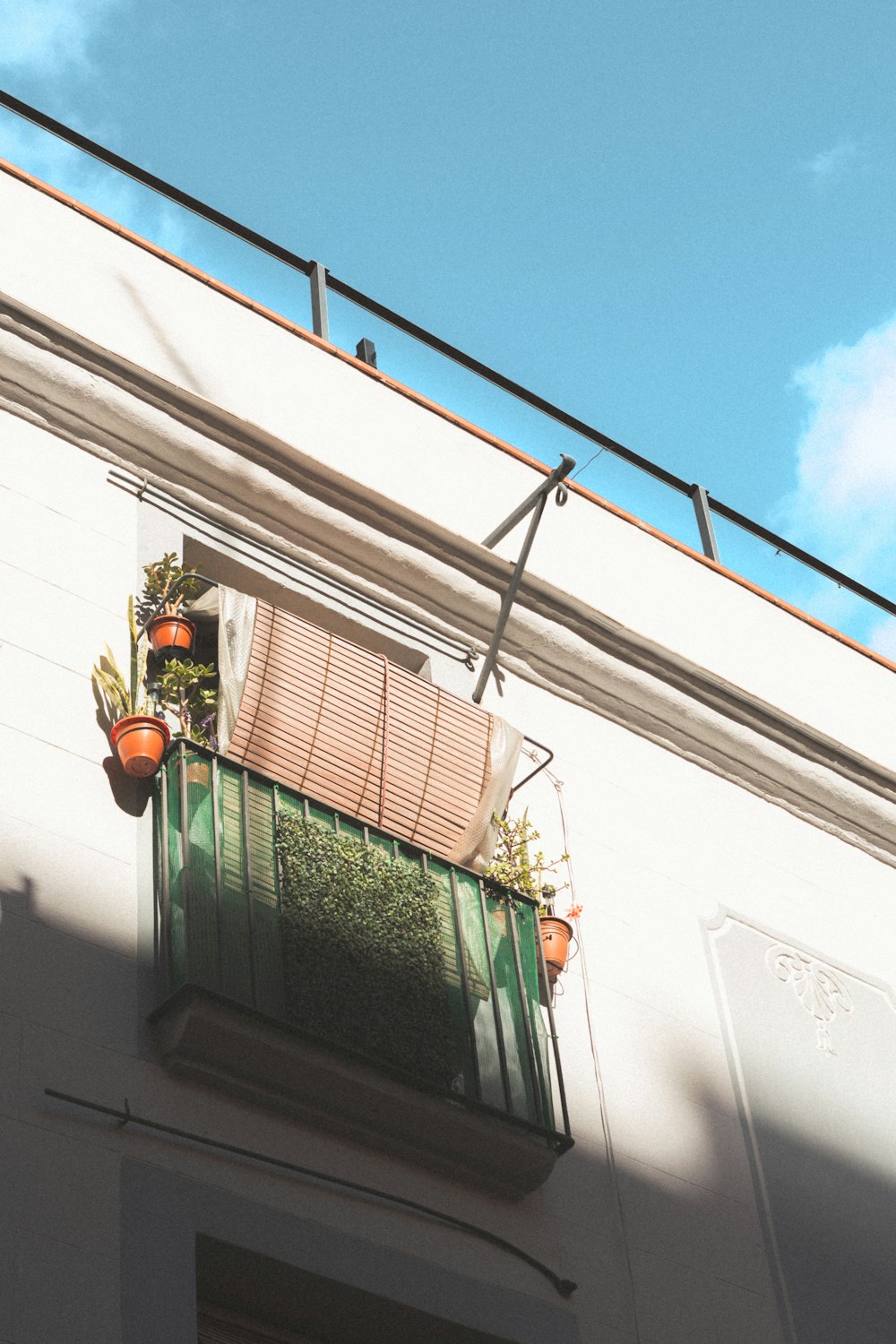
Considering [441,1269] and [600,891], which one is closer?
[441,1269]

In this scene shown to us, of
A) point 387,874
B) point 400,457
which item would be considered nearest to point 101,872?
point 387,874

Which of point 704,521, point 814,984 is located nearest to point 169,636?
point 814,984

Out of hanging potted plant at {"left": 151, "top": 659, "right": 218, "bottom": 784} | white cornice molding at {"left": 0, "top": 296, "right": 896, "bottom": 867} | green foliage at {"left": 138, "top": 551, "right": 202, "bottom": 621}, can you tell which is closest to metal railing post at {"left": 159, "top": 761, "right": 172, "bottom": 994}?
hanging potted plant at {"left": 151, "top": 659, "right": 218, "bottom": 784}

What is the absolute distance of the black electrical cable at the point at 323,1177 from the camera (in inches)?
241

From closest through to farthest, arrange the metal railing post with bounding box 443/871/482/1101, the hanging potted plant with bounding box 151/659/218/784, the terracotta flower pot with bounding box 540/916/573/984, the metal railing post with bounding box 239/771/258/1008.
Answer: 1. the metal railing post with bounding box 239/771/258/1008
2. the metal railing post with bounding box 443/871/482/1101
3. the hanging potted plant with bounding box 151/659/218/784
4. the terracotta flower pot with bounding box 540/916/573/984

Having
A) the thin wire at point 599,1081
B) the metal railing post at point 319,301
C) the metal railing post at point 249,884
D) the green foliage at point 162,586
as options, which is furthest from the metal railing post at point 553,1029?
the metal railing post at point 319,301

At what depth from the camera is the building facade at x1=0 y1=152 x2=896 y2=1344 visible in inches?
248

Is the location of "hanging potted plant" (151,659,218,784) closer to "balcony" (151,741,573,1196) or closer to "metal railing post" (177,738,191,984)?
"metal railing post" (177,738,191,984)

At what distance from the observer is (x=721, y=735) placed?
984 centimetres

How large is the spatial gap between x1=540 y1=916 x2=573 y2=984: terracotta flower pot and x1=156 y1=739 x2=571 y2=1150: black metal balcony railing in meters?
0.12

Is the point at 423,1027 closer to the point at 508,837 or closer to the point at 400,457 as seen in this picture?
the point at 508,837

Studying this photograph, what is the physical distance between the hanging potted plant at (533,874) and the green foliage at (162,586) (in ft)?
5.20

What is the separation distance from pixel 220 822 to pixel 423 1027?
1028 millimetres

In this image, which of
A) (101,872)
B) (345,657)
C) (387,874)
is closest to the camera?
(101,872)
